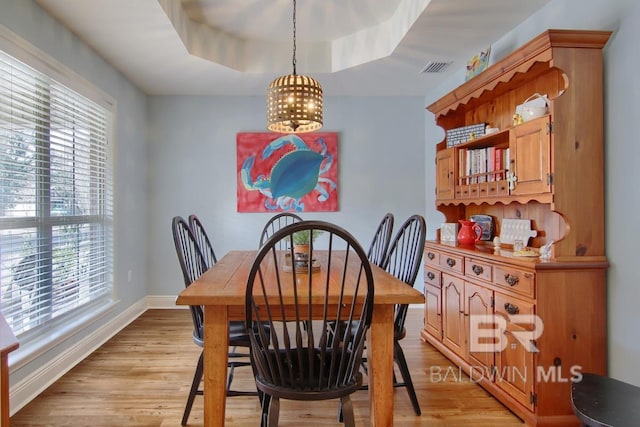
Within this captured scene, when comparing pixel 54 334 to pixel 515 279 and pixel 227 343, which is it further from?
pixel 515 279

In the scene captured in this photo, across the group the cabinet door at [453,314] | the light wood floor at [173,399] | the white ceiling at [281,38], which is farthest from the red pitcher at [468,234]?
the white ceiling at [281,38]

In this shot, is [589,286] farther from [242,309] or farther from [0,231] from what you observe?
[0,231]

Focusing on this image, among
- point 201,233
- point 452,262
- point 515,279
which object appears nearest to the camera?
point 515,279

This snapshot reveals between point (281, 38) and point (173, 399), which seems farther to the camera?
point (281, 38)

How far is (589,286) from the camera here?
6.22 feet

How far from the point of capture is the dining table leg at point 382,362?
1553mm

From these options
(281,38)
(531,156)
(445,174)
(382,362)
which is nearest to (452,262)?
(445,174)

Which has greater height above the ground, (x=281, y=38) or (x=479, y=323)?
(x=281, y=38)

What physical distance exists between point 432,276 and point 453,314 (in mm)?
382

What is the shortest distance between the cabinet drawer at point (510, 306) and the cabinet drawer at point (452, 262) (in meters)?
0.40

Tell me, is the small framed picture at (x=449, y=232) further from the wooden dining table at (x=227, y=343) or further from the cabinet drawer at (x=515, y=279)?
the wooden dining table at (x=227, y=343)

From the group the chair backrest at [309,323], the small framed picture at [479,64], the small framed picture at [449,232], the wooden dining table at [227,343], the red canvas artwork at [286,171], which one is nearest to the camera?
the chair backrest at [309,323]

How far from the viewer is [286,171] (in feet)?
13.6

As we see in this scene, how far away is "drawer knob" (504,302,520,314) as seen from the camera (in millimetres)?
1994
